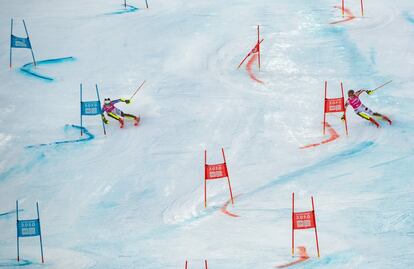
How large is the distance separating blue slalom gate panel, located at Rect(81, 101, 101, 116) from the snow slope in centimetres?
78

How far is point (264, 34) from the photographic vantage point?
2411cm

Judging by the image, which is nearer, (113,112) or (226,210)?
(226,210)

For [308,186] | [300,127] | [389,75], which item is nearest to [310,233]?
[308,186]

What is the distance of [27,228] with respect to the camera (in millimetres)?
13531

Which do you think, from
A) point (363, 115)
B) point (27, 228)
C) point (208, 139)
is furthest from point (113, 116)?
point (363, 115)

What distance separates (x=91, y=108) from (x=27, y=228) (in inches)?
203

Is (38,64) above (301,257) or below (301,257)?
above

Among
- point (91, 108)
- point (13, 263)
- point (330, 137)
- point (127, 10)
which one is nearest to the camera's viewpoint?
point (13, 263)

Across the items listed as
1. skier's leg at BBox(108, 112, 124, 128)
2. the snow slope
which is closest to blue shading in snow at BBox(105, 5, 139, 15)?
the snow slope

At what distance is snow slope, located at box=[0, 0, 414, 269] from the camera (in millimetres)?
14180

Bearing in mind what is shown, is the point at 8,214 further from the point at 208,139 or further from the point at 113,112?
the point at 208,139

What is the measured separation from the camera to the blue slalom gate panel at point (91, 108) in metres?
18.1

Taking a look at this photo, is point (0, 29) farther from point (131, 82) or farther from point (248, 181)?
point (248, 181)

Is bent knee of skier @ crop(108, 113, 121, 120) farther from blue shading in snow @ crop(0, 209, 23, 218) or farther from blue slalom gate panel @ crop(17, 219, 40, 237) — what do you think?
blue slalom gate panel @ crop(17, 219, 40, 237)
